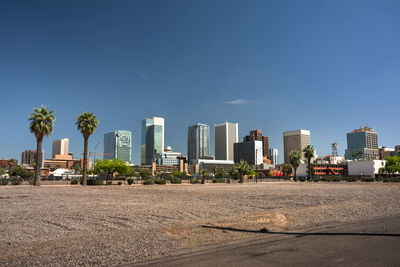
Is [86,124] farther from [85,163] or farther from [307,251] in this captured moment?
[307,251]

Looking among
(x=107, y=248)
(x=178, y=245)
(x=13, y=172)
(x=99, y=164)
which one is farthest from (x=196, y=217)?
(x=13, y=172)

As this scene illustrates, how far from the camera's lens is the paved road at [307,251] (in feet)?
23.8

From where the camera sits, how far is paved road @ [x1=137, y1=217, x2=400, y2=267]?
23.8ft

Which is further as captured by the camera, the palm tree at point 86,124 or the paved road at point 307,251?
the palm tree at point 86,124

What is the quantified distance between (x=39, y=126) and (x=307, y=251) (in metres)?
53.6

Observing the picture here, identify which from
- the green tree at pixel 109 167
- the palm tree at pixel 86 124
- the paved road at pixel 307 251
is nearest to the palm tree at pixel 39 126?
the palm tree at pixel 86 124

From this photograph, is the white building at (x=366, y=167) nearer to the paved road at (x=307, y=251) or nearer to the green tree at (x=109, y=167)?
the green tree at (x=109, y=167)

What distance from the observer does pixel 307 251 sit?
8.21 meters

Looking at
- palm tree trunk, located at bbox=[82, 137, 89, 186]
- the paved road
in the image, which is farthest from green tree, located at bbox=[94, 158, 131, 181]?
the paved road

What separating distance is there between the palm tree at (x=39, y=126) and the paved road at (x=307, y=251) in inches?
2003

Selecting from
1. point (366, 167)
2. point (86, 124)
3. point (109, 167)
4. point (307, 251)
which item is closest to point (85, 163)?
point (86, 124)

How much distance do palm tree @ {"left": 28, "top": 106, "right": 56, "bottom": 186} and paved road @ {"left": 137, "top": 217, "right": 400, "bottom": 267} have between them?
50868 millimetres

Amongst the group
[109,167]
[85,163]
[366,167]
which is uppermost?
[85,163]

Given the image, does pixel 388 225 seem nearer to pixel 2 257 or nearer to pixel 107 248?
pixel 107 248
